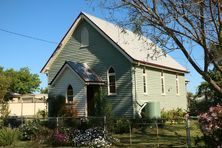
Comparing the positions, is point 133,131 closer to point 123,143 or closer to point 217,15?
point 123,143

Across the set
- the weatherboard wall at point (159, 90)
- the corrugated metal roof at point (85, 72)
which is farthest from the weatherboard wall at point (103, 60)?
the weatherboard wall at point (159, 90)

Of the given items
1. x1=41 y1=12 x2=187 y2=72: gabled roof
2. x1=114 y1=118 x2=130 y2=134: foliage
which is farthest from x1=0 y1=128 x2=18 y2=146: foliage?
x1=41 y1=12 x2=187 y2=72: gabled roof

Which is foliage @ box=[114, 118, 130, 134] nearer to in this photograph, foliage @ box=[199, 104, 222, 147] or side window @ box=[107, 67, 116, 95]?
side window @ box=[107, 67, 116, 95]

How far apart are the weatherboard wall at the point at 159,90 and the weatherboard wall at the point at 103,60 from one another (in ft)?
2.78

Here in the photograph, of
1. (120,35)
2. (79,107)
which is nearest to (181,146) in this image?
(79,107)

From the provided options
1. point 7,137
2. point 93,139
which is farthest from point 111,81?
point 7,137

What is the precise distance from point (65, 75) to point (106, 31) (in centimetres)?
490

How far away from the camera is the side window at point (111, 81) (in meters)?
26.9

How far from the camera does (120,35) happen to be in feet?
98.6

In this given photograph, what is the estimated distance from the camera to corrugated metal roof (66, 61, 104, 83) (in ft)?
85.7

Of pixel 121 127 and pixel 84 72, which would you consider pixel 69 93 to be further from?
pixel 121 127

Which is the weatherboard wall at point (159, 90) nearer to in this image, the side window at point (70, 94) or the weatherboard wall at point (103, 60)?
the weatherboard wall at point (103, 60)

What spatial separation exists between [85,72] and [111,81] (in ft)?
7.21

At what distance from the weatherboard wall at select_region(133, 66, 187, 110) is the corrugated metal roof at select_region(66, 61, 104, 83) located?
3.06m
